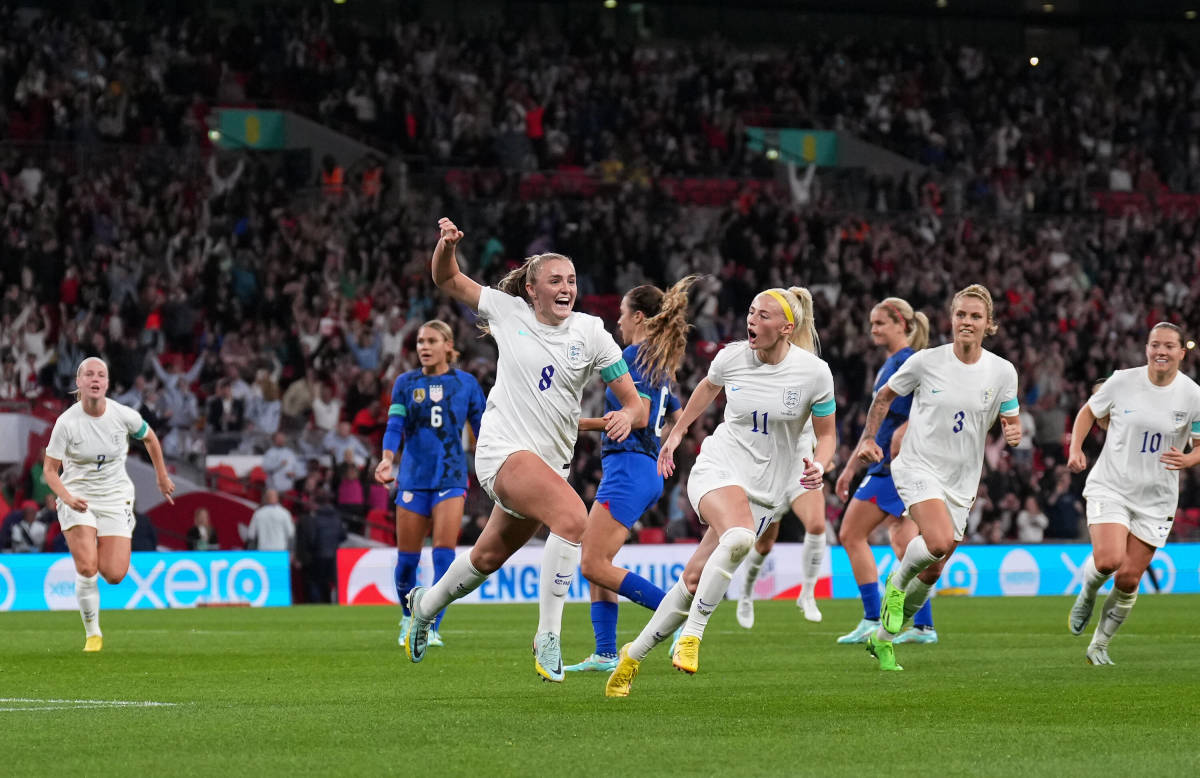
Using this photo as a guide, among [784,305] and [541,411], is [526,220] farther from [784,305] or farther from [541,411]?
[541,411]

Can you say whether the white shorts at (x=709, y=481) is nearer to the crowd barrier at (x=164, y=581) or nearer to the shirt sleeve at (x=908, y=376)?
the shirt sleeve at (x=908, y=376)

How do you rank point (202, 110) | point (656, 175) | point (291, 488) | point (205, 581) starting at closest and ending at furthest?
1. point (205, 581)
2. point (291, 488)
3. point (202, 110)
4. point (656, 175)

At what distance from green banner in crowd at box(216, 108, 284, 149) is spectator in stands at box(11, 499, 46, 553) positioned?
32.0 feet

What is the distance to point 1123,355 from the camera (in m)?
31.6

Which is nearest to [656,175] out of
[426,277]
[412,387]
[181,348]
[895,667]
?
[426,277]

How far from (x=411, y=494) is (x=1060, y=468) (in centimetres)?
1543

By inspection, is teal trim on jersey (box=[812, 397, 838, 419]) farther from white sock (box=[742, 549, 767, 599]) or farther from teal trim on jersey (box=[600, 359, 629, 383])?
white sock (box=[742, 549, 767, 599])

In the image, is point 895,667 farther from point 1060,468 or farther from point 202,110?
point 202,110

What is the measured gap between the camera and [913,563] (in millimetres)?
11656

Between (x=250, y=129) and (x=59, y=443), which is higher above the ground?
(x=250, y=129)

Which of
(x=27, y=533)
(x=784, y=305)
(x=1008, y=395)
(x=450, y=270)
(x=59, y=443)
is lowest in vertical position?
(x=27, y=533)

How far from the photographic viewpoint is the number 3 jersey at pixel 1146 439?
480 inches

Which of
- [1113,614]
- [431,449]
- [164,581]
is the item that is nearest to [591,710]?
[1113,614]

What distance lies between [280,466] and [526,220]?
8.08 meters
